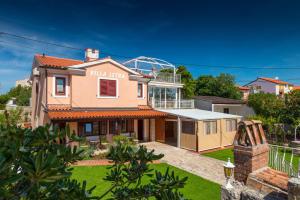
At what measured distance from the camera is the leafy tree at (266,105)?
106 feet

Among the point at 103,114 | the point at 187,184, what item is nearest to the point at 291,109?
the point at 187,184

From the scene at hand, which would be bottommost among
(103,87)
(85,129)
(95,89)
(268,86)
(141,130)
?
(141,130)

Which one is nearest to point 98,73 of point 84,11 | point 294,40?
point 84,11

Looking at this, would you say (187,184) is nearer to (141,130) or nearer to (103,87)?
(103,87)

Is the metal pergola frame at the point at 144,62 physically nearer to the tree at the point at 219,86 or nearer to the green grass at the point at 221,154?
A: the green grass at the point at 221,154

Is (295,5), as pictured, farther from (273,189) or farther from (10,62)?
(10,62)

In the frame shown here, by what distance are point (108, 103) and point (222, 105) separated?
2136cm

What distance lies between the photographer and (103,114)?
21.7m

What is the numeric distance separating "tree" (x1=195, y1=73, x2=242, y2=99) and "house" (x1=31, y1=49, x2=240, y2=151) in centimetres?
3239

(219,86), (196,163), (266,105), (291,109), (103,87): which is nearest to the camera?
(196,163)

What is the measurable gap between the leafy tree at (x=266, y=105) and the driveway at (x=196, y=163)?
61.5 ft

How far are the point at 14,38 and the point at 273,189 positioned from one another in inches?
1017

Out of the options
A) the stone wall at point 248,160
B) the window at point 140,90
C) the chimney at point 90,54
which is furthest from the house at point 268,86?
the stone wall at point 248,160

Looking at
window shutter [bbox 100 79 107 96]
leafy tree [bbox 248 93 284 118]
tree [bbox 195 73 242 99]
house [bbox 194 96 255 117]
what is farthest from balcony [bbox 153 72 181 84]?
tree [bbox 195 73 242 99]
